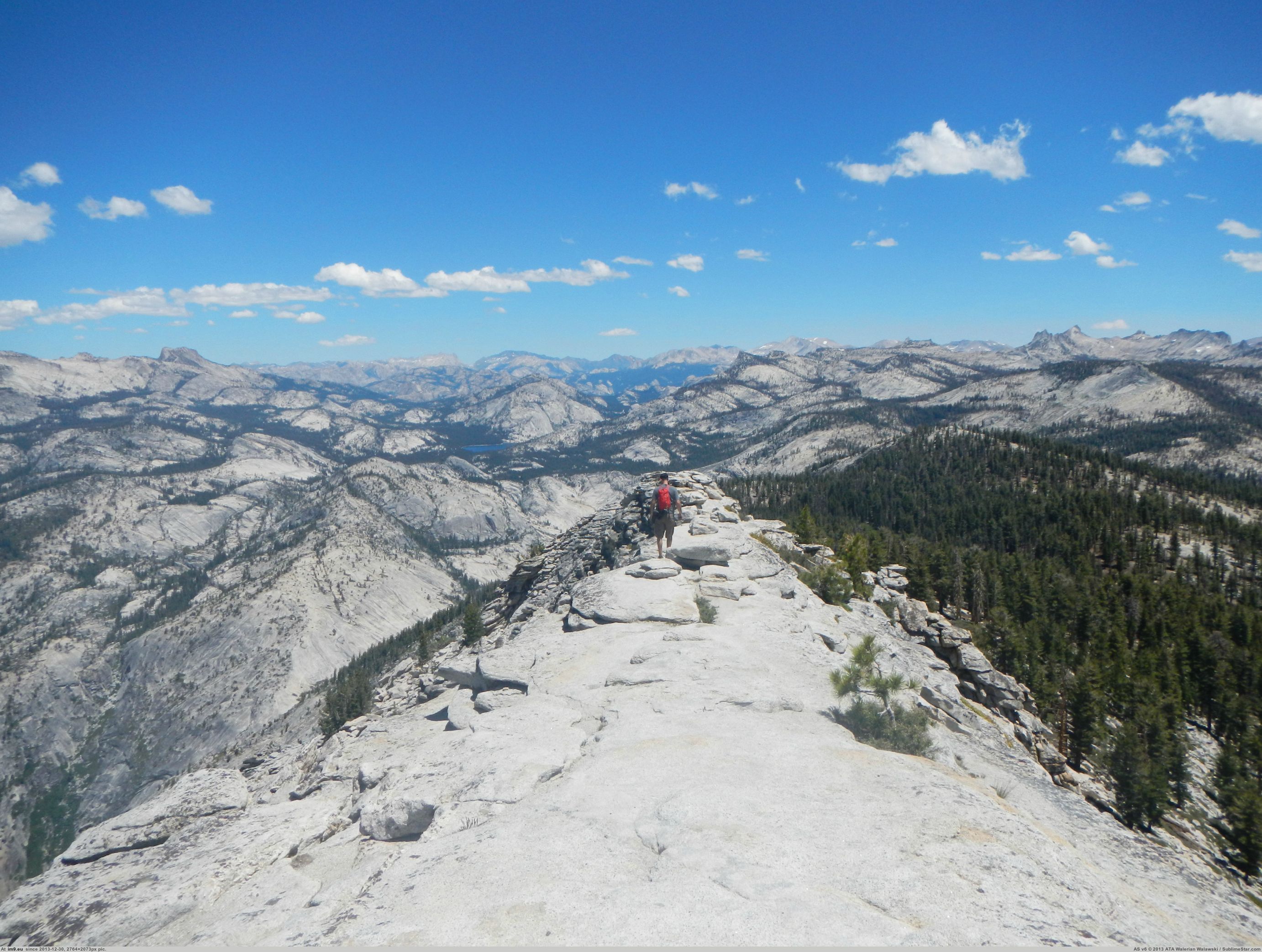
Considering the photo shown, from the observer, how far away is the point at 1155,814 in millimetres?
30156

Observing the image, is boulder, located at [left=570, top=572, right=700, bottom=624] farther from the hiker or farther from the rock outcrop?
the rock outcrop

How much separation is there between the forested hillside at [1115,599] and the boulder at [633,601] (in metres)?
24.5

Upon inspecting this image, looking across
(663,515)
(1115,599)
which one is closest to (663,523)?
(663,515)

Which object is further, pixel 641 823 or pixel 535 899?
pixel 641 823

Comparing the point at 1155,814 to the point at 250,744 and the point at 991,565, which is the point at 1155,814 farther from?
the point at 250,744

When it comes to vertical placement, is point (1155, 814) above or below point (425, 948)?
below

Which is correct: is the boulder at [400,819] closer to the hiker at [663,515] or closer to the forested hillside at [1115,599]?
the hiker at [663,515]

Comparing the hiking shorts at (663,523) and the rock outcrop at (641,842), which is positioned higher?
the hiking shorts at (663,523)

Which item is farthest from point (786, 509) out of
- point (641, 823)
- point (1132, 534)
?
point (641, 823)

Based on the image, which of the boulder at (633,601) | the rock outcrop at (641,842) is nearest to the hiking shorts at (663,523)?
A: the boulder at (633,601)

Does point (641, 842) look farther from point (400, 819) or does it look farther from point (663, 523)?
point (663, 523)

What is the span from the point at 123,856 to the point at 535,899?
41.8 ft

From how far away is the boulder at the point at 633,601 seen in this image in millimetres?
28656

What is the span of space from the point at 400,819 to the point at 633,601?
1718 cm
